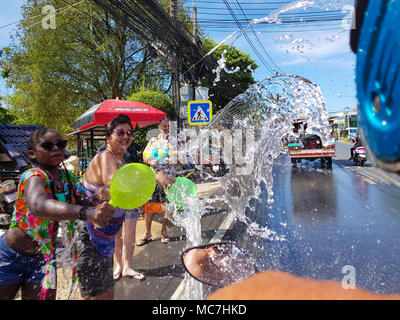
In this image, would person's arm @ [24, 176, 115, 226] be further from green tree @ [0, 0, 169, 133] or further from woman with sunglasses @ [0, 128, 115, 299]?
green tree @ [0, 0, 169, 133]

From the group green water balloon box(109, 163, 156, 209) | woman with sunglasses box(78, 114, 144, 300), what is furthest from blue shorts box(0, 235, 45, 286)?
green water balloon box(109, 163, 156, 209)

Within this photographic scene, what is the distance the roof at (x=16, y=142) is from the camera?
503 cm

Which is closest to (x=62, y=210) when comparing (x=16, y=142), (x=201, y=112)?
(x=16, y=142)

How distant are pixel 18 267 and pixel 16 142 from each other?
14.3ft

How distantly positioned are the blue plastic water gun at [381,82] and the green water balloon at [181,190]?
3030 mm

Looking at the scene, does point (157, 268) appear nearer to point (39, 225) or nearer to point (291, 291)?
point (39, 225)

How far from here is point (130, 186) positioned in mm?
1675

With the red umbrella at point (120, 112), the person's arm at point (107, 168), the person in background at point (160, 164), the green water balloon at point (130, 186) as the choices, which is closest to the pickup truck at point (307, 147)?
the red umbrella at point (120, 112)

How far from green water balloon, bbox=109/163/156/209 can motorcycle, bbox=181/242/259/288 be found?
488 mm

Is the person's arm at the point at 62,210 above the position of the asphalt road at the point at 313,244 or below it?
above

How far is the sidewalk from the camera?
312cm

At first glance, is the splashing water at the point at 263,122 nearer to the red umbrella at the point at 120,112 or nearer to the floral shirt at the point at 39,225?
the red umbrella at the point at 120,112
